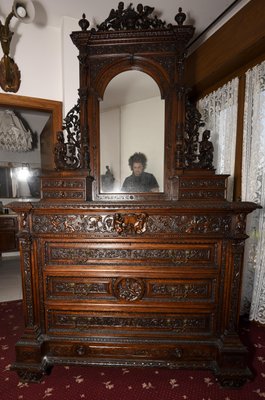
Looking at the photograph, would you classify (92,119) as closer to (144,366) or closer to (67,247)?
(67,247)

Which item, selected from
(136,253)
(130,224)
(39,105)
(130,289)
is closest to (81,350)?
(130,289)

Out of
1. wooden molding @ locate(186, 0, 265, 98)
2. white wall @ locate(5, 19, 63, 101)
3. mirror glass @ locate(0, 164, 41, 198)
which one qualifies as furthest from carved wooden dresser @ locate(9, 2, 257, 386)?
mirror glass @ locate(0, 164, 41, 198)

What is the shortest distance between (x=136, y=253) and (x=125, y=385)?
790 millimetres

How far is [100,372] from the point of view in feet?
4.62

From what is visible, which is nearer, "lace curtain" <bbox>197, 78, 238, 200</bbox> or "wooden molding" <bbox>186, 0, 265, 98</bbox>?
"wooden molding" <bbox>186, 0, 265, 98</bbox>

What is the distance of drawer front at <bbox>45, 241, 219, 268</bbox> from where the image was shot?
51.8 inches

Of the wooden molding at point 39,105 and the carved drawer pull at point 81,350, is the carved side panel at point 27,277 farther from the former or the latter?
the wooden molding at point 39,105

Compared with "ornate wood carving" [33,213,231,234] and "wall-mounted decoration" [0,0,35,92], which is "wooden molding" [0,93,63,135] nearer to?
"wall-mounted decoration" [0,0,35,92]

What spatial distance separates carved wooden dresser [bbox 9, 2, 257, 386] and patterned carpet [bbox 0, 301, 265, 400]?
0.25 feet

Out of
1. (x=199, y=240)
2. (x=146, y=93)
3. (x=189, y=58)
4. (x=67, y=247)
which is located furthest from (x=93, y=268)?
(x=189, y=58)

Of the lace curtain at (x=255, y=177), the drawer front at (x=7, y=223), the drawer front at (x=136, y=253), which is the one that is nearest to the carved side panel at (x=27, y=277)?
the drawer front at (x=136, y=253)

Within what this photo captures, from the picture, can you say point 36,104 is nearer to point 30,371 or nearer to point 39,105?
point 39,105

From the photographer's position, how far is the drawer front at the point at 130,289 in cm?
134

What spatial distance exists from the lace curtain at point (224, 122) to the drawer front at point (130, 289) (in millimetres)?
1040
